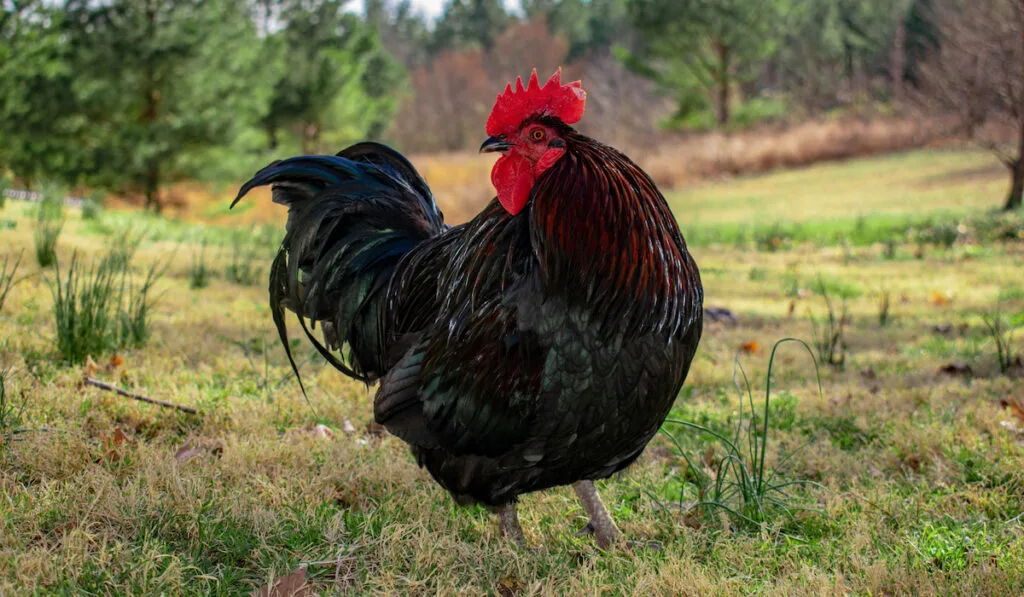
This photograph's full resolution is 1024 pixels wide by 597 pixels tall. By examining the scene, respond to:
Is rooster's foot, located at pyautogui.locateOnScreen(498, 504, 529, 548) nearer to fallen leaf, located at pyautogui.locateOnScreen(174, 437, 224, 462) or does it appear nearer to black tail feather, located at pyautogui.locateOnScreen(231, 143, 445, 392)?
black tail feather, located at pyautogui.locateOnScreen(231, 143, 445, 392)

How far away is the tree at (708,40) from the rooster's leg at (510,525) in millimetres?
30845

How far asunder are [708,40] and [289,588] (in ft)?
108

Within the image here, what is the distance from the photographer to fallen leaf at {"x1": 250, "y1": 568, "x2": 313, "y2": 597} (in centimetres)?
246

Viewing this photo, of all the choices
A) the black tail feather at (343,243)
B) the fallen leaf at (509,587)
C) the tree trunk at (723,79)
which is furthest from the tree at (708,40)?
the fallen leaf at (509,587)

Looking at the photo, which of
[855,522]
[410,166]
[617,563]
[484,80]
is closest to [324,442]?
[410,166]

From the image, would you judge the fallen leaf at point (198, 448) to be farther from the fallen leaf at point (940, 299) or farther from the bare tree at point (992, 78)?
the bare tree at point (992, 78)

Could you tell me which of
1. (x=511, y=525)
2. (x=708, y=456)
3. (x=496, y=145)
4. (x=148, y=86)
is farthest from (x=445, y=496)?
(x=148, y=86)

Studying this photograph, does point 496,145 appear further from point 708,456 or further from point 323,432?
point 708,456

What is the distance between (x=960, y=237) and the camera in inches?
462

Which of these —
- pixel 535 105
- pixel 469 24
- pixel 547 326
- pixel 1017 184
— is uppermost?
pixel 469 24

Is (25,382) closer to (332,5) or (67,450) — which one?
(67,450)

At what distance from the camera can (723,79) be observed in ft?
104

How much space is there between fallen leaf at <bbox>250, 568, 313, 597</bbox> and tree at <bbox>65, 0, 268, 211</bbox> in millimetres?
18067

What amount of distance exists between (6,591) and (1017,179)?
631 inches
